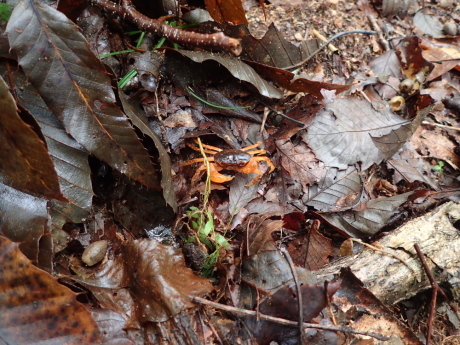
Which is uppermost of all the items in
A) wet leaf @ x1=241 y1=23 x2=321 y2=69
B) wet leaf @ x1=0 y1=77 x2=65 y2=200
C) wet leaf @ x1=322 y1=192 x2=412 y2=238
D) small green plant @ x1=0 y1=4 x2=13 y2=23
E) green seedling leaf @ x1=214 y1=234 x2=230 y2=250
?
small green plant @ x1=0 y1=4 x2=13 y2=23

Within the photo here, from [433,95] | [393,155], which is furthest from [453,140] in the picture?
[393,155]

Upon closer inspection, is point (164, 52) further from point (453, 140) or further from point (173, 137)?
point (453, 140)

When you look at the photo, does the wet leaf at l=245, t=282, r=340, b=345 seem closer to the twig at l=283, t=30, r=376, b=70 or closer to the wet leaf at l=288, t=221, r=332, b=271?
the wet leaf at l=288, t=221, r=332, b=271

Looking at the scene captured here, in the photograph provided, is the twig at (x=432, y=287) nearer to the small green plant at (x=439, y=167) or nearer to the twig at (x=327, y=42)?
the small green plant at (x=439, y=167)

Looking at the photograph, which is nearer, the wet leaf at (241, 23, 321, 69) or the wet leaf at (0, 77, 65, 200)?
the wet leaf at (0, 77, 65, 200)

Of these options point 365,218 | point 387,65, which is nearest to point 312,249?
point 365,218

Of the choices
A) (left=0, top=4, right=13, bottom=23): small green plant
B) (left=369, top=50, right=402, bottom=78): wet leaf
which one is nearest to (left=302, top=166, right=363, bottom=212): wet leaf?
(left=369, top=50, right=402, bottom=78): wet leaf
